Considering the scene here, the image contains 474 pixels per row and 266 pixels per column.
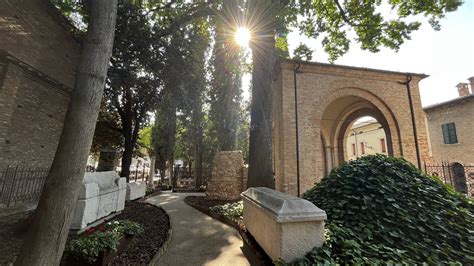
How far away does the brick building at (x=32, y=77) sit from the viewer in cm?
789

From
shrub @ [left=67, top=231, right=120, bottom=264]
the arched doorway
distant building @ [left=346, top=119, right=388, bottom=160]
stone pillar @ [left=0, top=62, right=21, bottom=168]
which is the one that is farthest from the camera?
distant building @ [left=346, top=119, right=388, bottom=160]

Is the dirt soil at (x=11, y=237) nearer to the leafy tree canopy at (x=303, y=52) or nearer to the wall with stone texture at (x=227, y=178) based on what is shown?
the wall with stone texture at (x=227, y=178)

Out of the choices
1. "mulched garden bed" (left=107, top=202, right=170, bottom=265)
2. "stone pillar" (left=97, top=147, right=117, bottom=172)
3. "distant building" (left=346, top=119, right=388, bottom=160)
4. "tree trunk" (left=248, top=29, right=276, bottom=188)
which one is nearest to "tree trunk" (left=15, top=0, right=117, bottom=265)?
"mulched garden bed" (left=107, top=202, right=170, bottom=265)

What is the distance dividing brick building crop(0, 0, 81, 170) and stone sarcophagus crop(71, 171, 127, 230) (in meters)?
5.77

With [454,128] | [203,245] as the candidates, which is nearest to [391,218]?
[203,245]

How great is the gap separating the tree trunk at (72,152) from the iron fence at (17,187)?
817 centimetres

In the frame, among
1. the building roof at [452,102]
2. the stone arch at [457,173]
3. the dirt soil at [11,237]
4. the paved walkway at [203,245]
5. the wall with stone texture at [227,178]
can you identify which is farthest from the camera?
the building roof at [452,102]

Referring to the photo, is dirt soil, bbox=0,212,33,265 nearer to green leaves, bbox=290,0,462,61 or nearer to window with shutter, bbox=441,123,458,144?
green leaves, bbox=290,0,462,61

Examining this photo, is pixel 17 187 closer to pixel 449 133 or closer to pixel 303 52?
pixel 303 52

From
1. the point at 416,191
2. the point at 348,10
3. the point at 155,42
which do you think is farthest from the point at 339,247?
the point at 155,42

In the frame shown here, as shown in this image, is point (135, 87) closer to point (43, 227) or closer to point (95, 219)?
point (95, 219)

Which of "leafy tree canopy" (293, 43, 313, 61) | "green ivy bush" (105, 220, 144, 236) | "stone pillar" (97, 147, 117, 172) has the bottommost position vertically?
"green ivy bush" (105, 220, 144, 236)

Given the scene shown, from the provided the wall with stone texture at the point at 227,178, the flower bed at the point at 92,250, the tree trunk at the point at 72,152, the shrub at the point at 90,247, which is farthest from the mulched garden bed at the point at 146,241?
the wall with stone texture at the point at 227,178

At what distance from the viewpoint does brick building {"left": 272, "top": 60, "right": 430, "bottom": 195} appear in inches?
366
